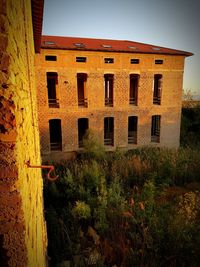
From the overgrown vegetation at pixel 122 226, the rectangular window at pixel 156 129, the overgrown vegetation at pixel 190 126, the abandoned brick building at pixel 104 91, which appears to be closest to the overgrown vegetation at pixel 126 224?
the overgrown vegetation at pixel 122 226

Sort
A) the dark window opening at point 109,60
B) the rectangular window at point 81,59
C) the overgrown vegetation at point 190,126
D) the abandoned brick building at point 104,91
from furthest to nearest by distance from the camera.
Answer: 1. the overgrown vegetation at point 190,126
2. the dark window opening at point 109,60
3. the rectangular window at point 81,59
4. the abandoned brick building at point 104,91

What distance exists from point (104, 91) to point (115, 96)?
0.88 metres

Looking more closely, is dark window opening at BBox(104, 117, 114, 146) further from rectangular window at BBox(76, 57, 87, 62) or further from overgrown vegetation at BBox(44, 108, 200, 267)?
rectangular window at BBox(76, 57, 87, 62)

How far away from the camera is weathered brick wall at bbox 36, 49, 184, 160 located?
35.3 feet

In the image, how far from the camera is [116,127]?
12.4 m

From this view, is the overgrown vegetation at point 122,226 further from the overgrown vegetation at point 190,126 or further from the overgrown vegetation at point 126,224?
the overgrown vegetation at point 190,126

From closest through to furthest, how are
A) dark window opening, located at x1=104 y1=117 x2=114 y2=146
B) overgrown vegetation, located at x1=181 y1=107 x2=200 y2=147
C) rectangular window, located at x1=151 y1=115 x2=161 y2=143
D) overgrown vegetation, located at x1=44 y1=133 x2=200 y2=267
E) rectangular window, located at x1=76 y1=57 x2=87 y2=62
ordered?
overgrown vegetation, located at x1=44 y1=133 x2=200 y2=267 < rectangular window, located at x1=76 y1=57 x2=87 y2=62 < dark window opening, located at x1=104 y1=117 x2=114 y2=146 < rectangular window, located at x1=151 y1=115 x2=161 y2=143 < overgrown vegetation, located at x1=181 y1=107 x2=200 y2=147

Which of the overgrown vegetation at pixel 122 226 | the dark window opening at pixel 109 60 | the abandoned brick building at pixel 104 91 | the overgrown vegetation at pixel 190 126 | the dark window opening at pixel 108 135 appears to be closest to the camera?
the overgrown vegetation at pixel 122 226

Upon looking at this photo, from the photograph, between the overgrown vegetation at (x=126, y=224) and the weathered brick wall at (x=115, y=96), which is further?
the weathered brick wall at (x=115, y=96)

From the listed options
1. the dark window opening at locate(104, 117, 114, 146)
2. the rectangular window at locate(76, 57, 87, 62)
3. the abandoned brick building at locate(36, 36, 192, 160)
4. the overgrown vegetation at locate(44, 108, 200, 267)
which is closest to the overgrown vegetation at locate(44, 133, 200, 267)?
the overgrown vegetation at locate(44, 108, 200, 267)

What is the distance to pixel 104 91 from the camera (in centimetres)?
1195

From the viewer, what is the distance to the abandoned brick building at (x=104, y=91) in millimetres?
10719

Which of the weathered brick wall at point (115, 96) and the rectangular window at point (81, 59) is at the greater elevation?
the rectangular window at point (81, 59)

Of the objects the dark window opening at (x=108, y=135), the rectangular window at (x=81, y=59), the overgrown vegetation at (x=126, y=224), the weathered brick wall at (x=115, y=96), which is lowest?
the overgrown vegetation at (x=126, y=224)
